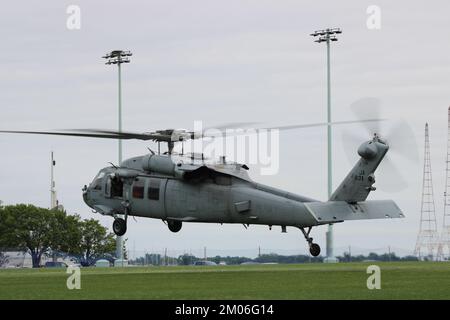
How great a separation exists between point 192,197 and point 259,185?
522cm

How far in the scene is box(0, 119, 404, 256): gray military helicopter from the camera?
2176 inches

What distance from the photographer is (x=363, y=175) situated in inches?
2164

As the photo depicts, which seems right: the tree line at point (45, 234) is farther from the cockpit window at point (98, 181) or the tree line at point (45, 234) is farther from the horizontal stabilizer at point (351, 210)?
the horizontal stabilizer at point (351, 210)

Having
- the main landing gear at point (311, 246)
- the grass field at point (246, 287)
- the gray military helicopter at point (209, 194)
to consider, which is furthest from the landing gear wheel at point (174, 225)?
the grass field at point (246, 287)

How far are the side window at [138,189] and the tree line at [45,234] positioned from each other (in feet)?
352

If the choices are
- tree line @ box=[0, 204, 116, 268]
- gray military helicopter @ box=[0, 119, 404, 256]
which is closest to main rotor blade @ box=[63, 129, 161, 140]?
gray military helicopter @ box=[0, 119, 404, 256]

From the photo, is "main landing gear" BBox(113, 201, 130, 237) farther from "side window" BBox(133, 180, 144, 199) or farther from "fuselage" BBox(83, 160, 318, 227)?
"side window" BBox(133, 180, 144, 199)

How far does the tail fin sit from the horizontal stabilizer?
1.38 feet

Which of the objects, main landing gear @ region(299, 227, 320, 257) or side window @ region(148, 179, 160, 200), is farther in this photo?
side window @ region(148, 179, 160, 200)

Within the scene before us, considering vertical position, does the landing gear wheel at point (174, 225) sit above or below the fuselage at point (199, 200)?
below

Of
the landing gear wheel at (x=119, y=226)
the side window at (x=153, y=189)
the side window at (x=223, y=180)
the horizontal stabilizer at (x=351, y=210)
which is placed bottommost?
the landing gear wheel at (x=119, y=226)

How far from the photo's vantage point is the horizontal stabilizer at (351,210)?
55.0 metres

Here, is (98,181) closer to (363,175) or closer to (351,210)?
(351,210)

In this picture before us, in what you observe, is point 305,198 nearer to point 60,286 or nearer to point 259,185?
point 259,185
